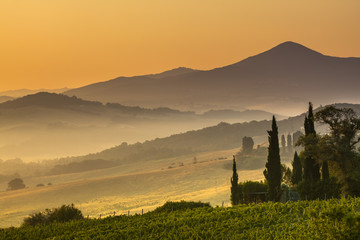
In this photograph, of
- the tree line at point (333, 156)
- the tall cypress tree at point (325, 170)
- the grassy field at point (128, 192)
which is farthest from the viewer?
the grassy field at point (128, 192)

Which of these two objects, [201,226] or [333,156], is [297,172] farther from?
[201,226]

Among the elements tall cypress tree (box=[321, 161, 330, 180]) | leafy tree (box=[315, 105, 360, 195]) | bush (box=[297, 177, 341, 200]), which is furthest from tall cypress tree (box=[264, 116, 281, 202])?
leafy tree (box=[315, 105, 360, 195])

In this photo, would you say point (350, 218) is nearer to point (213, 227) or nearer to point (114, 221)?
point (213, 227)

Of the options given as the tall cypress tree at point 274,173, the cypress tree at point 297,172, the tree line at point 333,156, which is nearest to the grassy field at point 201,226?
the tree line at point 333,156

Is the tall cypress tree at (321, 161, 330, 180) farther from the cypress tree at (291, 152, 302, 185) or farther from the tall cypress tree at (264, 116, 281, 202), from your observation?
the cypress tree at (291, 152, 302, 185)

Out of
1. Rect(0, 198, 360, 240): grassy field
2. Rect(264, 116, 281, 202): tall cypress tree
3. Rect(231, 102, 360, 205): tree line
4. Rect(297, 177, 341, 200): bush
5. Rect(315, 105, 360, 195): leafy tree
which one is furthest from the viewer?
Rect(264, 116, 281, 202): tall cypress tree

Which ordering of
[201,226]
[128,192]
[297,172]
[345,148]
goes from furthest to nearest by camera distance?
1. [128,192]
2. [297,172]
3. [345,148]
4. [201,226]

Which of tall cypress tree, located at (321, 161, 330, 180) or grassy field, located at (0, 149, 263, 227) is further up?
tall cypress tree, located at (321, 161, 330, 180)

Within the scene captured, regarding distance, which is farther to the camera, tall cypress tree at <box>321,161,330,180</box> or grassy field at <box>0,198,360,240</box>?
tall cypress tree at <box>321,161,330,180</box>

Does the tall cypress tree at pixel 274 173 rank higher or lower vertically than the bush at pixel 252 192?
higher

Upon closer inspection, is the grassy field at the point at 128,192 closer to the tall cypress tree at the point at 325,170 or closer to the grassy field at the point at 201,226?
the tall cypress tree at the point at 325,170

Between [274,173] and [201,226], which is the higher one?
[274,173]

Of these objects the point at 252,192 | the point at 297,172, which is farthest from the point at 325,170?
the point at 252,192

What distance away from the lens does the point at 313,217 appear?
757 inches
